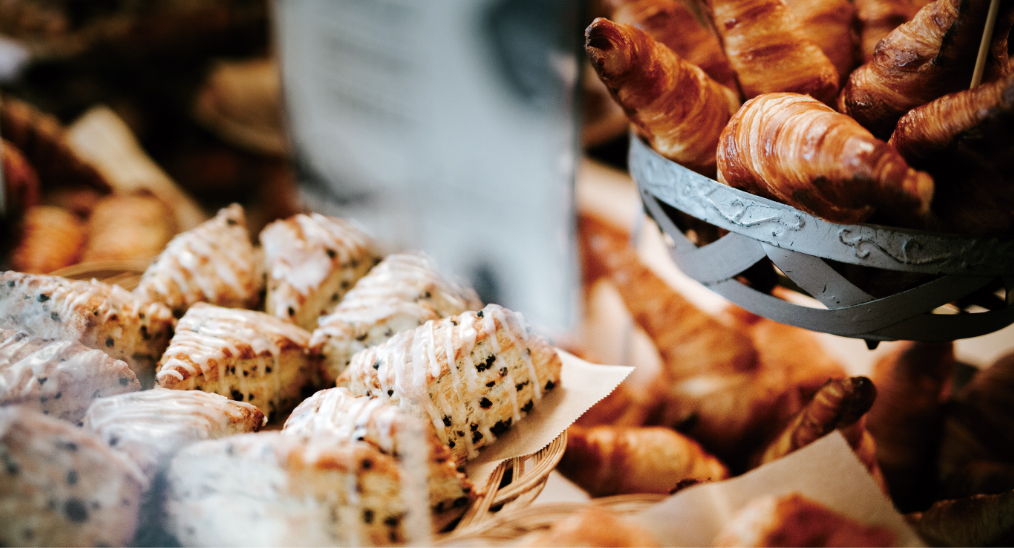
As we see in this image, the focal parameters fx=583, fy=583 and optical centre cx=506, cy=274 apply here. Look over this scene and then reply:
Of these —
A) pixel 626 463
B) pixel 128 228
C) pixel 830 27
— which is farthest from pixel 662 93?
pixel 128 228

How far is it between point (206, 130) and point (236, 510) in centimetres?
243

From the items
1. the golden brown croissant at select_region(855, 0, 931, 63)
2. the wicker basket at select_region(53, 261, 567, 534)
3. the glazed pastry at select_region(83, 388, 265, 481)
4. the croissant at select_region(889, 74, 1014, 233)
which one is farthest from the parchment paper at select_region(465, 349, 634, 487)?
the golden brown croissant at select_region(855, 0, 931, 63)

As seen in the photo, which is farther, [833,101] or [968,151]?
[833,101]

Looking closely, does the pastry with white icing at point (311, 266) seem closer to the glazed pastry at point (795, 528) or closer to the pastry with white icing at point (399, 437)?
the pastry with white icing at point (399, 437)

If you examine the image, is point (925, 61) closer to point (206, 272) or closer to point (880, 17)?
point (880, 17)

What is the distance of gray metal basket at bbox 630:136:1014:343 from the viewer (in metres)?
0.63

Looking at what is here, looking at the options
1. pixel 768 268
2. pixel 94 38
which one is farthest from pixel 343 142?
pixel 768 268

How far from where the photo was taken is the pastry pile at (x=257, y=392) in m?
0.59

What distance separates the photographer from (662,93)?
0.76 metres

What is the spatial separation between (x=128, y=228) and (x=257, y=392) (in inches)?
35.5

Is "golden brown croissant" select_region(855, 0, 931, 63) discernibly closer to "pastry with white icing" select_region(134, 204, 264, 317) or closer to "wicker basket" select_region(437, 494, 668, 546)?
"wicker basket" select_region(437, 494, 668, 546)

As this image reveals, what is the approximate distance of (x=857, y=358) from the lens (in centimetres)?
121

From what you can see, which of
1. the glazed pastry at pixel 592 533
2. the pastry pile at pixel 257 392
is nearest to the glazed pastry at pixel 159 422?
the pastry pile at pixel 257 392

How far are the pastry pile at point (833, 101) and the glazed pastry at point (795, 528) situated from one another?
0.32 m
